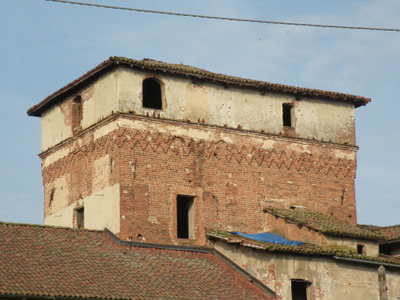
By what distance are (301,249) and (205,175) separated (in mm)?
4298

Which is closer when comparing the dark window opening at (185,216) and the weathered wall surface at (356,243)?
the weathered wall surface at (356,243)

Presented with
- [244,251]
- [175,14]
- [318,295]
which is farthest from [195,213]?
[175,14]

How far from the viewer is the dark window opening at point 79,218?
33.8 metres

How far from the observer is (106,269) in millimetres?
28344

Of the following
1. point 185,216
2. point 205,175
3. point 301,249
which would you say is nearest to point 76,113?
point 205,175

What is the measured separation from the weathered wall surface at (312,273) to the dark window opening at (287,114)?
5617 mm

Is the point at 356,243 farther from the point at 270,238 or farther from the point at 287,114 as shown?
the point at 287,114

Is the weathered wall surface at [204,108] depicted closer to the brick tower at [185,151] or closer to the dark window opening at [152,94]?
the brick tower at [185,151]

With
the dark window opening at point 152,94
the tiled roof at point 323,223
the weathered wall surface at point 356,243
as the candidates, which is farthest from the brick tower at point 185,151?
the weathered wall surface at point 356,243

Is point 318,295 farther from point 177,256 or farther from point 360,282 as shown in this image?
point 177,256

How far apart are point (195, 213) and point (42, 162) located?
20.4 feet

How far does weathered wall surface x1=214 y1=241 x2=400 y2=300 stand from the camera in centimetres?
3073

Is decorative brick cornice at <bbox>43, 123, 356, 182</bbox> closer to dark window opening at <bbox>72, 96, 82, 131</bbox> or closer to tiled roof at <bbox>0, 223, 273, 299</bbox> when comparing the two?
dark window opening at <bbox>72, 96, 82, 131</bbox>

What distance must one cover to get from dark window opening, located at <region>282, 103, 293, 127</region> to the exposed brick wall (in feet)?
2.25
